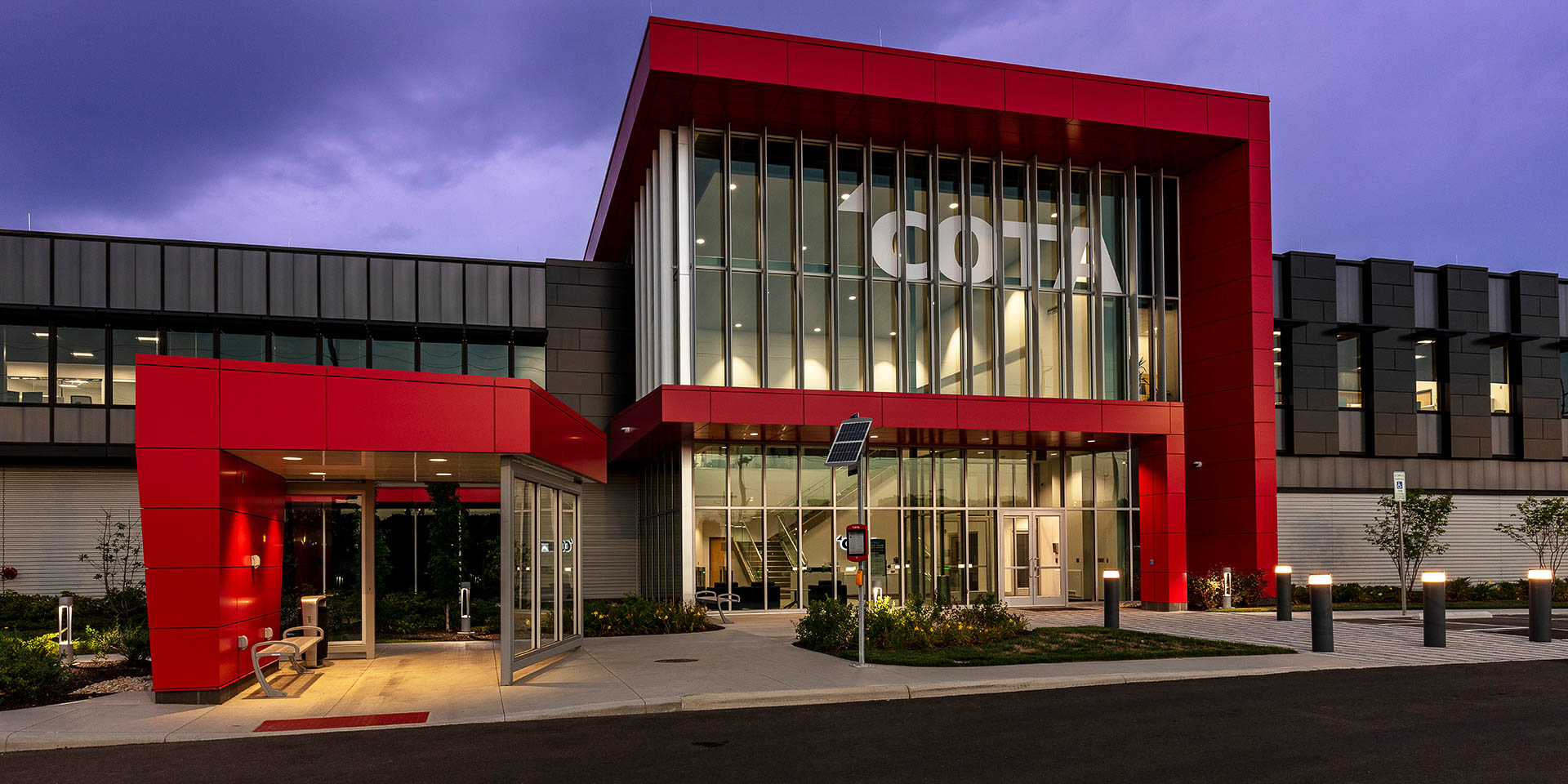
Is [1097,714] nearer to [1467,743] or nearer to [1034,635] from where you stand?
[1467,743]

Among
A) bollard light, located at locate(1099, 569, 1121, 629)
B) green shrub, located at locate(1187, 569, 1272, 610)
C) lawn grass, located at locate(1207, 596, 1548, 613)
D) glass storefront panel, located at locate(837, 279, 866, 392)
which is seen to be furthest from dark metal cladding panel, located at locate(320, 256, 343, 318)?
lawn grass, located at locate(1207, 596, 1548, 613)

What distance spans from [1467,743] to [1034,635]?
373 inches

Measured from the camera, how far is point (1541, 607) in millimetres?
19078

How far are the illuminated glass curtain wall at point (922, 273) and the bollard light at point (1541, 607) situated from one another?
1027 centimetres

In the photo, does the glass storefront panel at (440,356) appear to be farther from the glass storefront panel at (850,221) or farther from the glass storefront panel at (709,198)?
the glass storefront panel at (850,221)

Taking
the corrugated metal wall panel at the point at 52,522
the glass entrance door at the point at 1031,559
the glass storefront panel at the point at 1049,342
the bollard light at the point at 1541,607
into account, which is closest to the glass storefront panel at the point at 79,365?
the corrugated metal wall panel at the point at 52,522

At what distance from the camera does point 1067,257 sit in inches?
1113

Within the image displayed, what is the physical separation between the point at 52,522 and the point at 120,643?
1524cm

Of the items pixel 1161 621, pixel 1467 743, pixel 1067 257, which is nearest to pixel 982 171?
pixel 1067 257

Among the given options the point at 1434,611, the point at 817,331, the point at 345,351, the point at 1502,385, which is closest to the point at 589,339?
the point at 345,351

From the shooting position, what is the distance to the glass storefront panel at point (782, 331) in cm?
2619

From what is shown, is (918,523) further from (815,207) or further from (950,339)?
(815,207)

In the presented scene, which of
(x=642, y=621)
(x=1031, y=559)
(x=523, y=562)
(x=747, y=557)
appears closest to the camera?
(x=523, y=562)

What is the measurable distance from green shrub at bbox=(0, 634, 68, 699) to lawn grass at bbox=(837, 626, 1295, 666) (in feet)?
34.6
